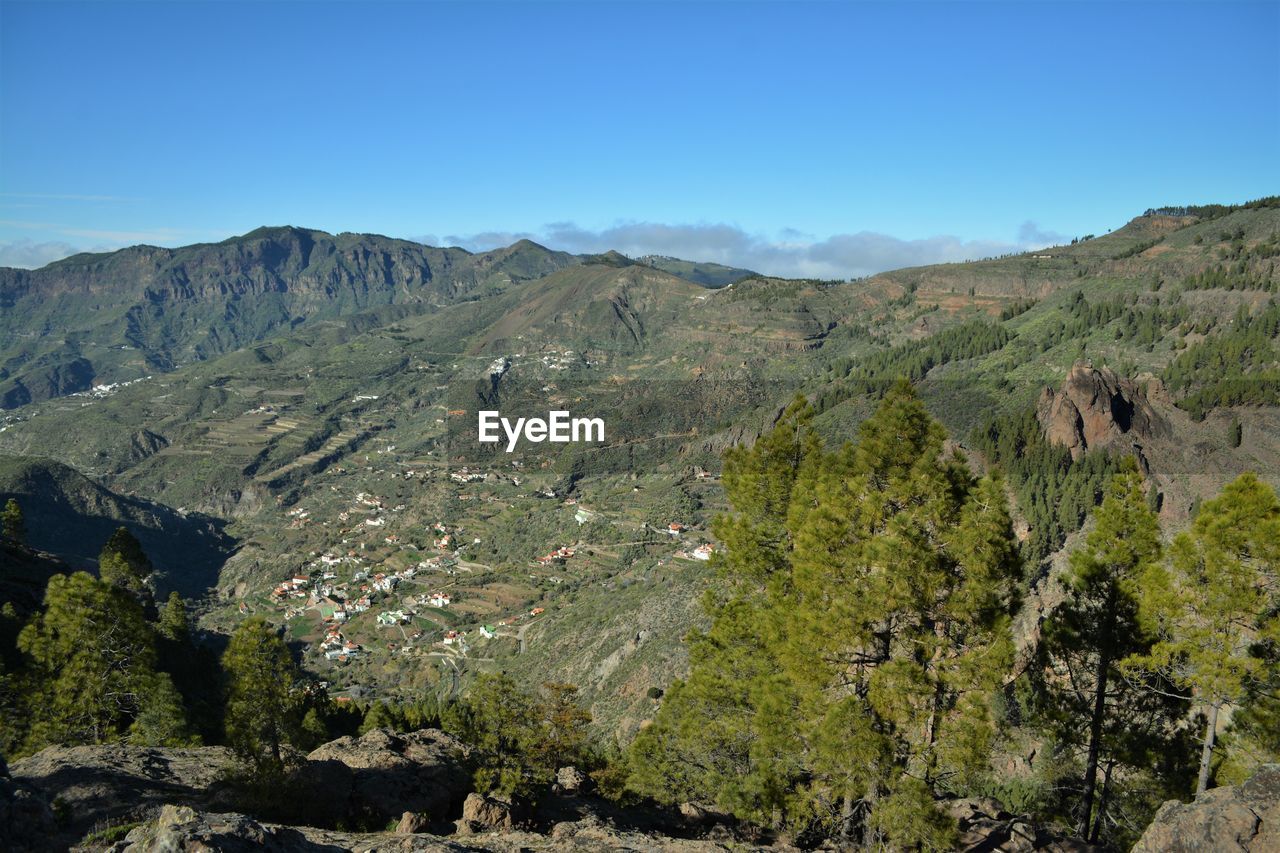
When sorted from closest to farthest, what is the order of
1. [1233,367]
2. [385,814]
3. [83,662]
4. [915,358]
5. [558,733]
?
[385,814], [83,662], [558,733], [1233,367], [915,358]

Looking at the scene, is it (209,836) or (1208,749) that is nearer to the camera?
(209,836)

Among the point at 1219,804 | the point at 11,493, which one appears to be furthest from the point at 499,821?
the point at 11,493

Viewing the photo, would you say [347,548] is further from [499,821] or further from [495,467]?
[499,821]

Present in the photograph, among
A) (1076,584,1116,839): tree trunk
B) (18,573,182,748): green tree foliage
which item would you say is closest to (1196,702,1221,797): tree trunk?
(1076,584,1116,839): tree trunk

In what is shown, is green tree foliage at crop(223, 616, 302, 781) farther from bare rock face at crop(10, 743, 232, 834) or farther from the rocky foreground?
bare rock face at crop(10, 743, 232, 834)

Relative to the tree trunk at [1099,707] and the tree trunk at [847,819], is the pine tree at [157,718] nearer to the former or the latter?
the tree trunk at [847,819]

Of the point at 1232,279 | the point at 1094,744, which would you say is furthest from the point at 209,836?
the point at 1232,279

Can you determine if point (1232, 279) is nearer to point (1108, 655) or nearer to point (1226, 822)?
point (1108, 655)
